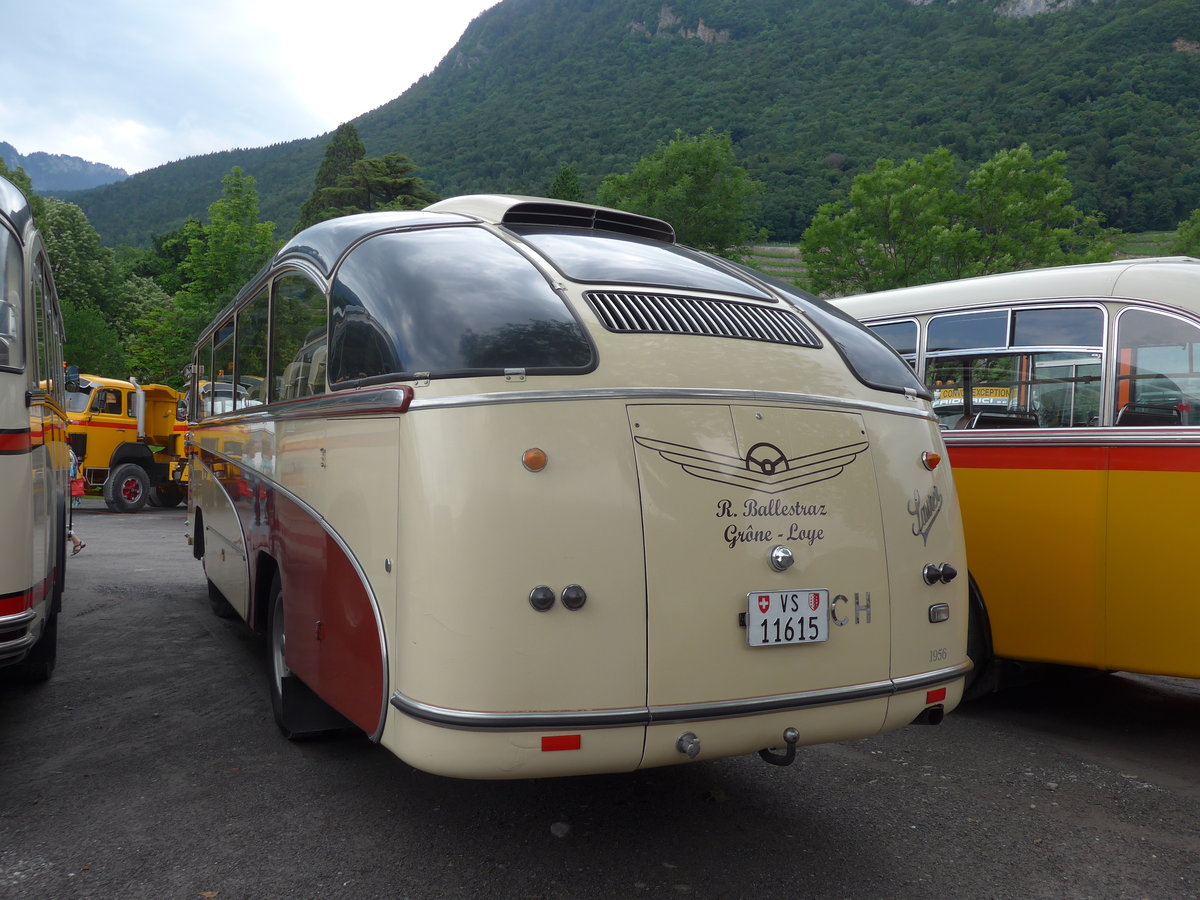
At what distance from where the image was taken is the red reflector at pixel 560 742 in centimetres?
306

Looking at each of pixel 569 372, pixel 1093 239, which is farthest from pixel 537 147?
pixel 569 372

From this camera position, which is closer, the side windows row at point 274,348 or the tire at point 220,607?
the side windows row at point 274,348

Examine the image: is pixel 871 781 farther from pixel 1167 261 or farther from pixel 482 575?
pixel 1167 261

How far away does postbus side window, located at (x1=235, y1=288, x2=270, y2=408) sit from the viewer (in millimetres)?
5742

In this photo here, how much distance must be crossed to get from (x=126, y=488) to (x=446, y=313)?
19.2 m

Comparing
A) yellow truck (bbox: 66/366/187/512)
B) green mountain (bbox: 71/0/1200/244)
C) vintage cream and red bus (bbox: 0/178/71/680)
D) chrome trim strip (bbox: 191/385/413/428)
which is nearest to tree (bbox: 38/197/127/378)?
green mountain (bbox: 71/0/1200/244)

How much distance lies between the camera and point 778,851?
3.76 meters

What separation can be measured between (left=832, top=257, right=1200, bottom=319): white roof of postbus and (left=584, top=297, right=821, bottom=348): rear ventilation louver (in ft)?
7.61

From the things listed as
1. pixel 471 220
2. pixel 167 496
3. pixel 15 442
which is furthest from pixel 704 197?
pixel 15 442

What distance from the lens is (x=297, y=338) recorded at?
4.85 metres

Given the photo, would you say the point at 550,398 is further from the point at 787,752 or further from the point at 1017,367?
the point at 1017,367

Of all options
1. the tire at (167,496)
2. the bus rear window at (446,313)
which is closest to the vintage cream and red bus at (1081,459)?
the bus rear window at (446,313)

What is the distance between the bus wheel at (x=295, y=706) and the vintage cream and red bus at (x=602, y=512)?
0.69m

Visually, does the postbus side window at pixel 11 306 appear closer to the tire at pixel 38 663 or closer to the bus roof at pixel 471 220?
the bus roof at pixel 471 220
